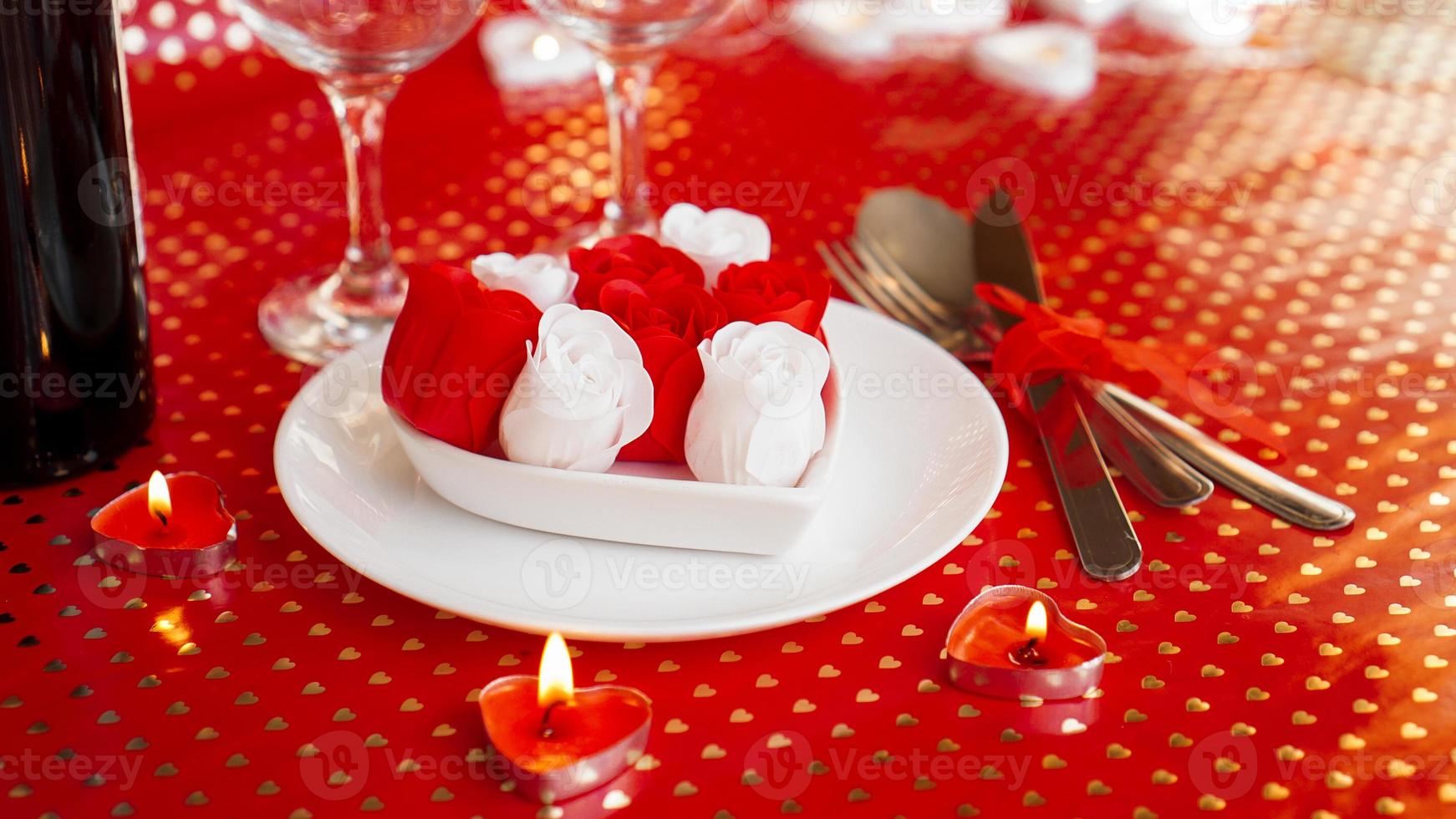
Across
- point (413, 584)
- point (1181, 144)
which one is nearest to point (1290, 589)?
point (413, 584)

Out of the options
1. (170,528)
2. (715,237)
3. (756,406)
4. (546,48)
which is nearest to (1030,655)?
(756,406)

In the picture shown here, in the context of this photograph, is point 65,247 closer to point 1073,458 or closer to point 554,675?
point 554,675

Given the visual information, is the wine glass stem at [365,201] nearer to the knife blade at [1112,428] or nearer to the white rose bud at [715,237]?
the white rose bud at [715,237]

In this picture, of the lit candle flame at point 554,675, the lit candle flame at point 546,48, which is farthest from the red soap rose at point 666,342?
the lit candle flame at point 546,48

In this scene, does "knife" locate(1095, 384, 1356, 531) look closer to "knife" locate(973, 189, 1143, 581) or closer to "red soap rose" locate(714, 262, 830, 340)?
"knife" locate(973, 189, 1143, 581)

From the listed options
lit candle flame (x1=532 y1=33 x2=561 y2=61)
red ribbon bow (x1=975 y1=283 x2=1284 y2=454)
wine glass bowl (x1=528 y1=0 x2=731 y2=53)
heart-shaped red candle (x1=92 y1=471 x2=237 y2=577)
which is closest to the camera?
heart-shaped red candle (x1=92 y1=471 x2=237 y2=577)

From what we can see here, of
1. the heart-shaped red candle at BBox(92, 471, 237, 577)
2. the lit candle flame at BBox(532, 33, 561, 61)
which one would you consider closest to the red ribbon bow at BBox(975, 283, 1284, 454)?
the heart-shaped red candle at BBox(92, 471, 237, 577)
